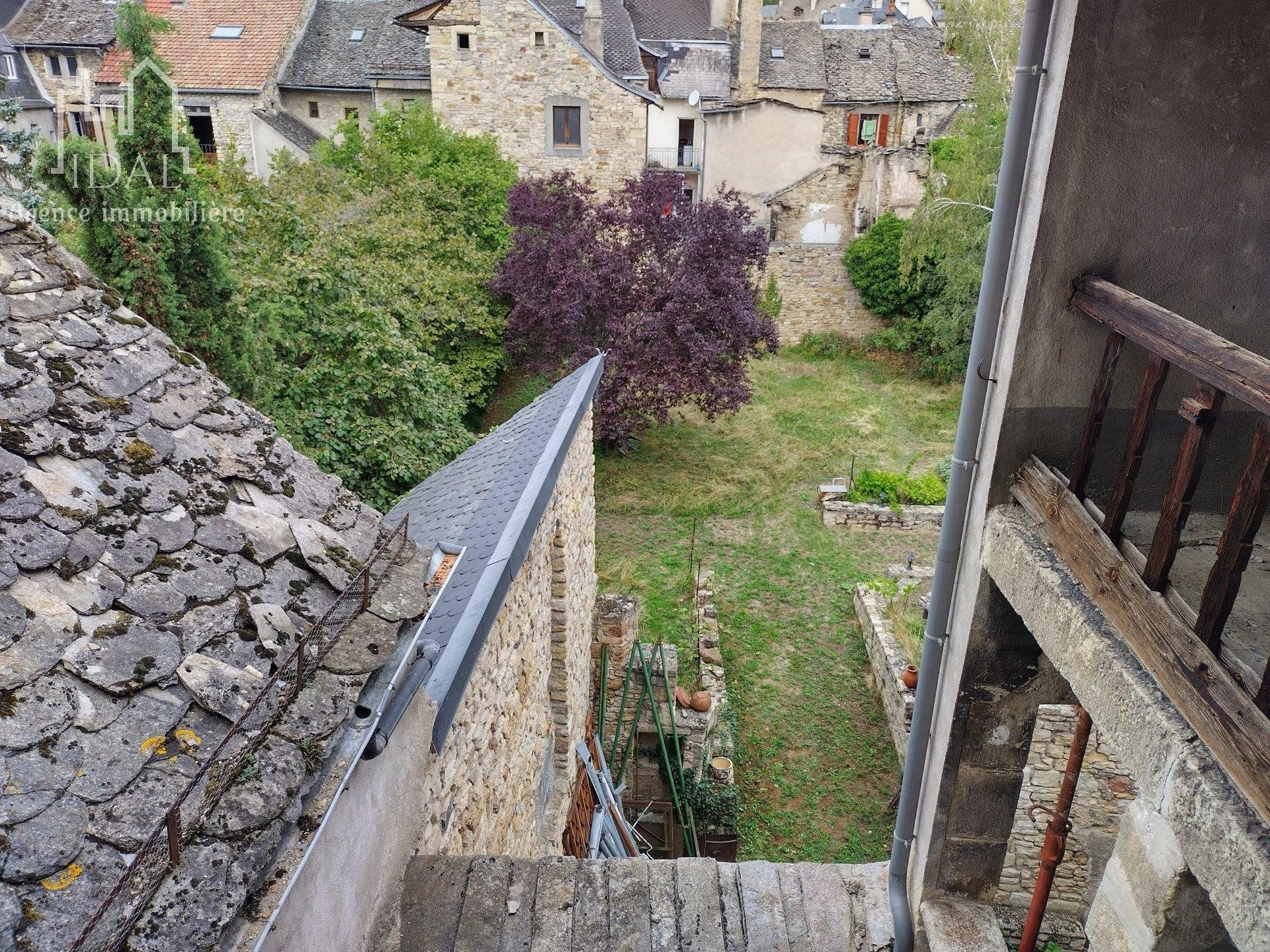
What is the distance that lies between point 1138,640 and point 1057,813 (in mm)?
1242

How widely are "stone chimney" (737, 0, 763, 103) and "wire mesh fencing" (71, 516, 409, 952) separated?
81.6ft

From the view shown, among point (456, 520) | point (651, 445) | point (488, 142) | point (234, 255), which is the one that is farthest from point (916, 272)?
point (456, 520)

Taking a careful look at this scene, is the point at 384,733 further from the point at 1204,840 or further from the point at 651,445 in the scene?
the point at 651,445

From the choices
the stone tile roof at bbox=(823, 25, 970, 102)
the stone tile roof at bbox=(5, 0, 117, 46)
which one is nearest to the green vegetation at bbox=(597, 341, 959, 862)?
the stone tile roof at bbox=(823, 25, 970, 102)

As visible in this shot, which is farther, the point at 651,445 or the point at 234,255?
the point at 651,445

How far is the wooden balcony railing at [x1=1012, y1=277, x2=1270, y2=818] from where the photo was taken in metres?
1.89

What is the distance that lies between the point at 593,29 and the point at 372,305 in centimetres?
1323

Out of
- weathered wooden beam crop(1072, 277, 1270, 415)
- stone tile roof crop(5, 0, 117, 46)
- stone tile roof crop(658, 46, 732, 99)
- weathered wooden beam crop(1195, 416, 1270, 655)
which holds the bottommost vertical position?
weathered wooden beam crop(1195, 416, 1270, 655)

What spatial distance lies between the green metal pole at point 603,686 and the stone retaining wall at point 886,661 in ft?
9.20

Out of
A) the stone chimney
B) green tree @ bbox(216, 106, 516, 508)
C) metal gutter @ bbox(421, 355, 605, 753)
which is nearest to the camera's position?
metal gutter @ bbox(421, 355, 605, 753)

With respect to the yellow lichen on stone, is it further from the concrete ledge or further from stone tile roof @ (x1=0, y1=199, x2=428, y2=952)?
the concrete ledge

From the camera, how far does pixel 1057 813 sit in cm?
320

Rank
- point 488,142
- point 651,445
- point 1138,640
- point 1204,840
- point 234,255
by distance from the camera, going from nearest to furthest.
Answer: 1. point 1204,840
2. point 1138,640
3. point 234,255
4. point 651,445
5. point 488,142

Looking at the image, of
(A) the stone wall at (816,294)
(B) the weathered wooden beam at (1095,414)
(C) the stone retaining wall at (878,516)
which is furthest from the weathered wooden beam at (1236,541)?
(A) the stone wall at (816,294)
